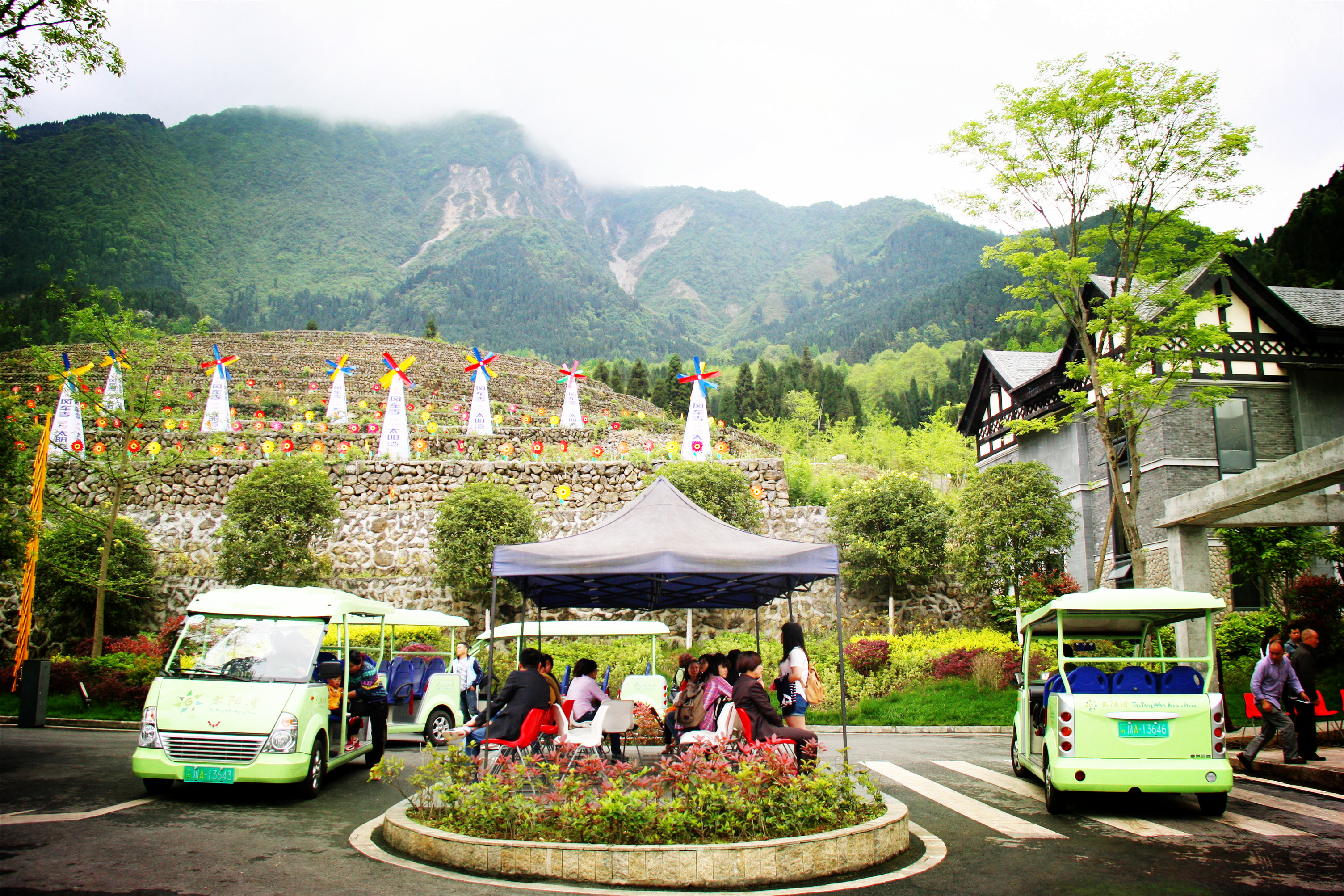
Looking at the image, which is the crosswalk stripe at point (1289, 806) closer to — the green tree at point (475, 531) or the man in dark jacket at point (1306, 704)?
the man in dark jacket at point (1306, 704)

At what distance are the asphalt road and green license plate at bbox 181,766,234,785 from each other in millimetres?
223

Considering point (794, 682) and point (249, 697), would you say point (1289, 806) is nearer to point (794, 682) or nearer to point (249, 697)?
point (794, 682)

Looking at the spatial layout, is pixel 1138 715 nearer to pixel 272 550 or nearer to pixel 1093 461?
pixel 272 550

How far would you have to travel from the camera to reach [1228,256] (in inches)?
870

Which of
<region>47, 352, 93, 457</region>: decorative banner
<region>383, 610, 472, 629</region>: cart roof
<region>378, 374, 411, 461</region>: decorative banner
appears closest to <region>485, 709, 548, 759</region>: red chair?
<region>383, 610, 472, 629</region>: cart roof

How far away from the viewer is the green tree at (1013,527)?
19.3m

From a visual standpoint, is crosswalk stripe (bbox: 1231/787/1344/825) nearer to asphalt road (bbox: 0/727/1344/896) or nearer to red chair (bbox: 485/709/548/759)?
asphalt road (bbox: 0/727/1344/896)

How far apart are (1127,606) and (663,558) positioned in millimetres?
4369

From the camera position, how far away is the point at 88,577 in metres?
18.0

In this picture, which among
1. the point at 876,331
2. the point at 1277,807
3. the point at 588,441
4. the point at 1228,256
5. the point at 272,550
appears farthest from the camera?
the point at 876,331

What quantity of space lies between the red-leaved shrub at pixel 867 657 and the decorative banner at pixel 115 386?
16563 millimetres

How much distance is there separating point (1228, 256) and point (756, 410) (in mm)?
34606

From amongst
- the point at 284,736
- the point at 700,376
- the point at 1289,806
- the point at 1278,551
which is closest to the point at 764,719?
the point at 284,736

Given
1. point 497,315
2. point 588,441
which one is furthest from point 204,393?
point 497,315
